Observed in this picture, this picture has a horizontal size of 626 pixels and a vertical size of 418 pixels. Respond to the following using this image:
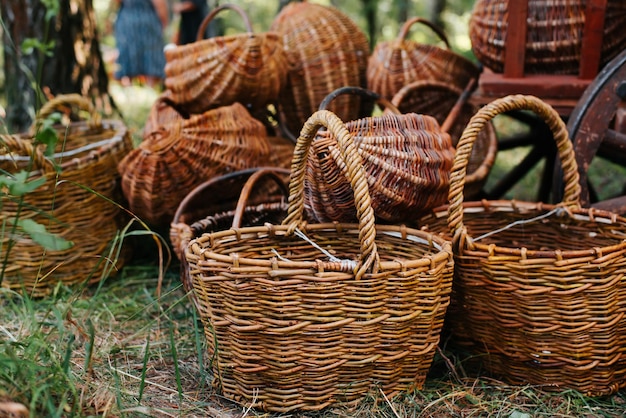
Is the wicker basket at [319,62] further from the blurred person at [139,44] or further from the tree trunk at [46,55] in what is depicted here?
the blurred person at [139,44]

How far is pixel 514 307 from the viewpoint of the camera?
173 cm

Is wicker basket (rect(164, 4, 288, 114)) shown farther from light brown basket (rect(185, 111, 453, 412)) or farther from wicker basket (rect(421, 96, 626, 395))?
wicker basket (rect(421, 96, 626, 395))

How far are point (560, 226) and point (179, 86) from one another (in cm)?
157

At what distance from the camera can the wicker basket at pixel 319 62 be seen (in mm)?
3111

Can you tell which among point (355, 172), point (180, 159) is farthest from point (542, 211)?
point (180, 159)

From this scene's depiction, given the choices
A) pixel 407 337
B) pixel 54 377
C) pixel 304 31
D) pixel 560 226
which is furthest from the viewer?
pixel 304 31

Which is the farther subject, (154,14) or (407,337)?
(154,14)

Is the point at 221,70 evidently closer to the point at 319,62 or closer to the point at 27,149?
the point at 319,62

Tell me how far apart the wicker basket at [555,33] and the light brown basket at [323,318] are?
1.15 meters

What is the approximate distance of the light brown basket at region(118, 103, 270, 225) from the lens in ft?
8.12

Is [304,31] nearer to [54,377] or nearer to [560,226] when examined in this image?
[560,226]

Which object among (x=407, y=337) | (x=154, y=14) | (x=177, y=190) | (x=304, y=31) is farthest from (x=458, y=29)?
(x=407, y=337)

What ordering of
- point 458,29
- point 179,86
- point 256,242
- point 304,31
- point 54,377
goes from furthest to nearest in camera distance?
point 458,29 < point 304,31 < point 179,86 < point 256,242 < point 54,377


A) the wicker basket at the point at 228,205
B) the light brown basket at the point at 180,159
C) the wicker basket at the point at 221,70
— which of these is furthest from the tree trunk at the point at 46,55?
the wicker basket at the point at 228,205
